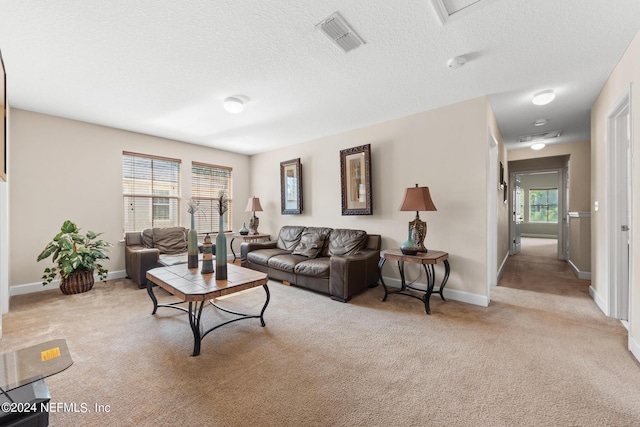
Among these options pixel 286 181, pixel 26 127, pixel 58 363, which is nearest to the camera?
pixel 58 363

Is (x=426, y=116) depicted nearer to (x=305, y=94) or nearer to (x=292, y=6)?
(x=305, y=94)

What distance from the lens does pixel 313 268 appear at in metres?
3.57

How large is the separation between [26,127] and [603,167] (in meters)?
7.34

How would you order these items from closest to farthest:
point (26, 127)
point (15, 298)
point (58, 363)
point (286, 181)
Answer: point (58, 363) < point (15, 298) < point (26, 127) < point (286, 181)

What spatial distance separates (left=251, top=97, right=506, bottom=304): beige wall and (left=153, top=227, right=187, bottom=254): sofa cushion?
2.54m

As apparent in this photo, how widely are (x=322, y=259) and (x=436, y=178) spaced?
1981 millimetres

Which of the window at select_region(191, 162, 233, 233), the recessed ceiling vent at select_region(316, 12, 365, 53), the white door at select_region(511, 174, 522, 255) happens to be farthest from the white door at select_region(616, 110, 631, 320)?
the window at select_region(191, 162, 233, 233)

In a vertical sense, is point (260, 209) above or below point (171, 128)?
below

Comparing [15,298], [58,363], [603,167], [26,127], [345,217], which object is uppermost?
[26,127]

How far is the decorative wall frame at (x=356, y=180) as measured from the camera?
13.5ft

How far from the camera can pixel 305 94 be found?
3109mm

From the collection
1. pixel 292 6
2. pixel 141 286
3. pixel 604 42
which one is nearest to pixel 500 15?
pixel 604 42

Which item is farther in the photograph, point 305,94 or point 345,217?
point 345,217

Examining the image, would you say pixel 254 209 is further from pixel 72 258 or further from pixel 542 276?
pixel 542 276
